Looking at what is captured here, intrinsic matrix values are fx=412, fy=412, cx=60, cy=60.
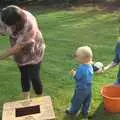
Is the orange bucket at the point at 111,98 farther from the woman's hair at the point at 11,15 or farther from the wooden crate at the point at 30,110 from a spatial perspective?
the woman's hair at the point at 11,15

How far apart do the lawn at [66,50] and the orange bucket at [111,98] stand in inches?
3.5

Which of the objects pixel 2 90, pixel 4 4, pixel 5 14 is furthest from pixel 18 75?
pixel 4 4

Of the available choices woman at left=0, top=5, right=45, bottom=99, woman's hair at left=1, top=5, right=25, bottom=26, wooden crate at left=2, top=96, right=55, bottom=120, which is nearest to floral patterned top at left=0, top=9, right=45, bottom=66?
woman at left=0, top=5, right=45, bottom=99

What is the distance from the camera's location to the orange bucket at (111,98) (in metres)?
5.19

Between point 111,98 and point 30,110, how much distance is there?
40.6 inches

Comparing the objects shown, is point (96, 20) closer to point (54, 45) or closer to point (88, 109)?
point (54, 45)

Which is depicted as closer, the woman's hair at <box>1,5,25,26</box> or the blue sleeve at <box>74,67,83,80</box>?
the woman's hair at <box>1,5,25,26</box>

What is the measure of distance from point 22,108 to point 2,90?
4.75 ft

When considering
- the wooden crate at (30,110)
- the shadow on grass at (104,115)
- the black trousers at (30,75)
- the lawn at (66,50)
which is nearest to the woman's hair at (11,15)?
the black trousers at (30,75)

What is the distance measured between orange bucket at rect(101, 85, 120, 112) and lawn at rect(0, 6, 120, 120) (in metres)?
0.09

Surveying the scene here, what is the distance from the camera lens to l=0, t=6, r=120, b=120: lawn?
19.8 feet

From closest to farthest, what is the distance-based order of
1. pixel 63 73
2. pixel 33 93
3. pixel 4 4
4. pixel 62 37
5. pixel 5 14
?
pixel 5 14 < pixel 33 93 < pixel 63 73 < pixel 62 37 < pixel 4 4

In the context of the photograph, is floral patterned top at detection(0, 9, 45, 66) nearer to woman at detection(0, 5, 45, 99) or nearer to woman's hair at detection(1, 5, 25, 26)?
woman at detection(0, 5, 45, 99)

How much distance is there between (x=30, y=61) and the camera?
207 inches
